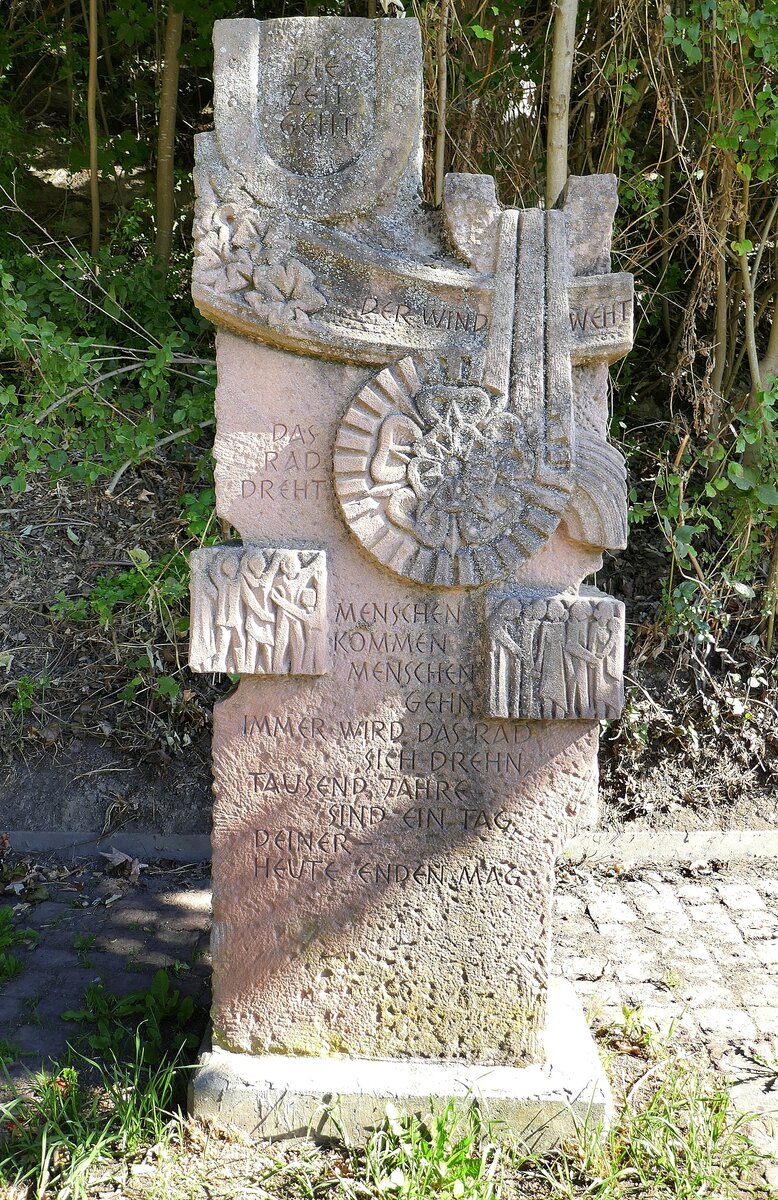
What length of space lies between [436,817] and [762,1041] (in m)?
1.32

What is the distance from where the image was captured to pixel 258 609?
7.77ft

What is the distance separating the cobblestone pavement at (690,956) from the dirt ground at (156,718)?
349 mm

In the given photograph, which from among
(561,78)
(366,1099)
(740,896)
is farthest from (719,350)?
(366,1099)

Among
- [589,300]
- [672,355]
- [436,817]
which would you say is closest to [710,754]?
[672,355]

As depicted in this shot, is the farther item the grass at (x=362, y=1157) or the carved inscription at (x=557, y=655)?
the carved inscription at (x=557, y=655)

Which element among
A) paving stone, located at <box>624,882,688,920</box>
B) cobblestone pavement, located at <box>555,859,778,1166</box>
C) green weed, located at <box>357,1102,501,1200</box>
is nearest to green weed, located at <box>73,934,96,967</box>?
green weed, located at <box>357,1102,501,1200</box>

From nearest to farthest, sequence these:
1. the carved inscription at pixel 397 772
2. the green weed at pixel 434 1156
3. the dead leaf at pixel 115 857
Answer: the green weed at pixel 434 1156 → the carved inscription at pixel 397 772 → the dead leaf at pixel 115 857

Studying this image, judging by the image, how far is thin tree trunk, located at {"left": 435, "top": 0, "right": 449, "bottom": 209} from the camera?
3.66 meters

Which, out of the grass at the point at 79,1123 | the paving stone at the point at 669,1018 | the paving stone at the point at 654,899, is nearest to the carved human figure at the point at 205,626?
the grass at the point at 79,1123

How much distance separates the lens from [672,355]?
193 inches

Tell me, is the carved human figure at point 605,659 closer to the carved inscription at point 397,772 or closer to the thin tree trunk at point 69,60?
the carved inscription at point 397,772

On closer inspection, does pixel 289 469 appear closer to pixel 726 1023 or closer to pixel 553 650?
pixel 553 650

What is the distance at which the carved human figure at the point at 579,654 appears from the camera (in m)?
2.39

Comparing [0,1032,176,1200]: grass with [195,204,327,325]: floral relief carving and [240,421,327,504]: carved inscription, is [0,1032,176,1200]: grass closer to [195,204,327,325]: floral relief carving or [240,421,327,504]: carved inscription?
[240,421,327,504]: carved inscription
